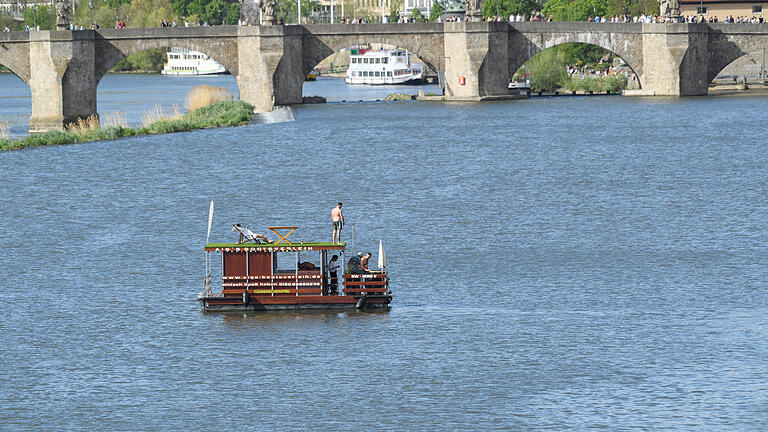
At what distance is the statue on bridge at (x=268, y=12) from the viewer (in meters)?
129

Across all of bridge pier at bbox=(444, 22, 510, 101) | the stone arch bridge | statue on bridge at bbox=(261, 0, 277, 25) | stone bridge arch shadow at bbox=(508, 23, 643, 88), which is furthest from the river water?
stone bridge arch shadow at bbox=(508, 23, 643, 88)

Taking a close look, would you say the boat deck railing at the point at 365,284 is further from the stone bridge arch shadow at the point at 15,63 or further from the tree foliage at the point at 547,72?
the tree foliage at the point at 547,72

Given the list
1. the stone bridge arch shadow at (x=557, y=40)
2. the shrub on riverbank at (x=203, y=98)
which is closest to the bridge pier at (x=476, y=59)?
the stone bridge arch shadow at (x=557, y=40)

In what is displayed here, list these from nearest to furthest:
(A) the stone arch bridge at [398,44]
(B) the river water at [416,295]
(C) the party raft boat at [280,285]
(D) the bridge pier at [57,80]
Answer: (B) the river water at [416,295] < (C) the party raft boat at [280,285] < (D) the bridge pier at [57,80] < (A) the stone arch bridge at [398,44]

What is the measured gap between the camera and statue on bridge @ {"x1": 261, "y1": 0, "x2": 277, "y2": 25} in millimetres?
129375

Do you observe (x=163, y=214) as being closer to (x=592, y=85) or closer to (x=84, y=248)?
(x=84, y=248)

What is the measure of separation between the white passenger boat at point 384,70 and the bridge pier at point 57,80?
247 feet

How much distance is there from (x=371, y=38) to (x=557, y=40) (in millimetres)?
19091

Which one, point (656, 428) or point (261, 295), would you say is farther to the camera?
point (261, 295)

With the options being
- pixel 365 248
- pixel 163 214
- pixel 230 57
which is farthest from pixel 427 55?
pixel 365 248

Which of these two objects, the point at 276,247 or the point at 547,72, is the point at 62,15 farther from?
the point at 276,247

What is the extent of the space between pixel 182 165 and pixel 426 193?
21.0 m

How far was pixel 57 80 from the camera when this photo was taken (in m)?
124

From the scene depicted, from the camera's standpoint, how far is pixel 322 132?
109 meters
